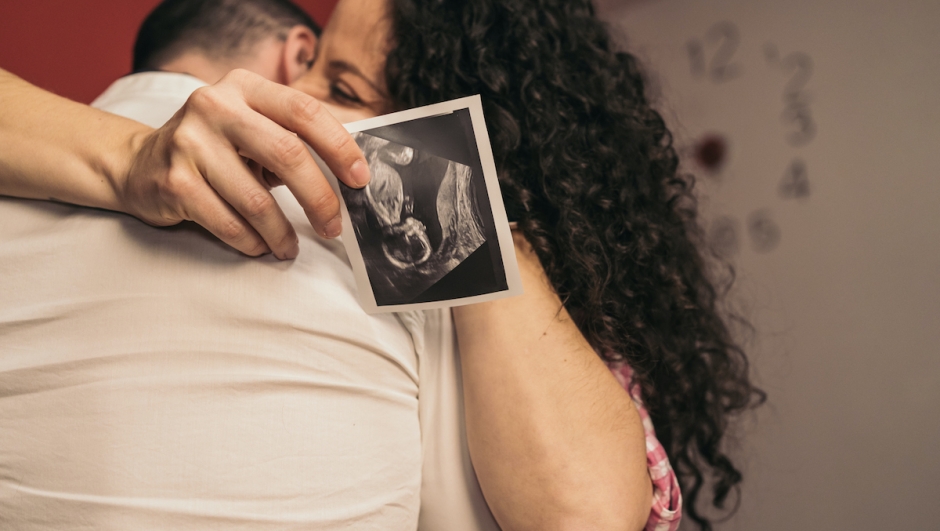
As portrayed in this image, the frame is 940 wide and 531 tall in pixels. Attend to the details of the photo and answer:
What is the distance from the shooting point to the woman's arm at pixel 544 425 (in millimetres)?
572

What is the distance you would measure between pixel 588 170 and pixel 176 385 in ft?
2.00

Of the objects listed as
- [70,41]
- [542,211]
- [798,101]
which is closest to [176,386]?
[542,211]

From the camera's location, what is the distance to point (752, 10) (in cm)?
156

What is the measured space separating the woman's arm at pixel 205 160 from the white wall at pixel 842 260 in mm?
1001

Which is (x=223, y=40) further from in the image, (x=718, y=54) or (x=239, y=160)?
(x=718, y=54)

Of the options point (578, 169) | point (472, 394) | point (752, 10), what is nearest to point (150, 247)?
point (472, 394)

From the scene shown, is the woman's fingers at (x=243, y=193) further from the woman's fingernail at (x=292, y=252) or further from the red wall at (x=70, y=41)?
the red wall at (x=70, y=41)

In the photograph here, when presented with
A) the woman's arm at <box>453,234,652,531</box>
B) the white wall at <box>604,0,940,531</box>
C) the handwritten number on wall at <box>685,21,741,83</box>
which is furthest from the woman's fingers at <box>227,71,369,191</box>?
the handwritten number on wall at <box>685,21,741,83</box>

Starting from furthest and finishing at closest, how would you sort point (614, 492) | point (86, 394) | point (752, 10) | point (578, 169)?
point (752, 10) < point (578, 169) < point (614, 492) < point (86, 394)

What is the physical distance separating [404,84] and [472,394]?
20.2 inches

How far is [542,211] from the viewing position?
0.74 meters

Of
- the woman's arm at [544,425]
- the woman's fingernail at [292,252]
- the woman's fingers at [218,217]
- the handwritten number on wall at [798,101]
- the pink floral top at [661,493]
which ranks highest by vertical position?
the handwritten number on wall at [798,101]

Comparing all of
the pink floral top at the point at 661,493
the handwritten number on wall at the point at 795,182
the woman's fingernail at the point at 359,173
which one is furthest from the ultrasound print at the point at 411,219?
the handwritten number on wall at the point at 795,182

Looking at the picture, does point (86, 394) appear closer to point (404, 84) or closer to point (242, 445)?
point (242, 445)
